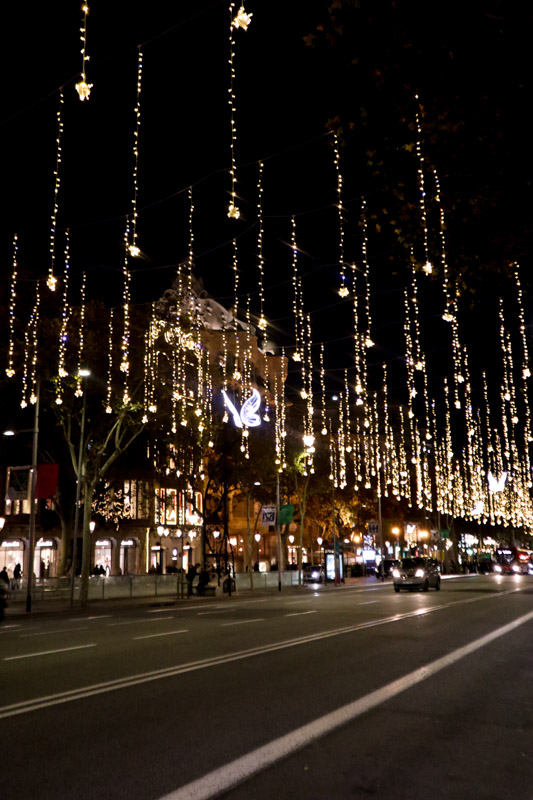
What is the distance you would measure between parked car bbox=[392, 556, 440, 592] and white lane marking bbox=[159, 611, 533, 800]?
25.3 metres

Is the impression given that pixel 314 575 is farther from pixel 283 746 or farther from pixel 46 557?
pixel 283 746

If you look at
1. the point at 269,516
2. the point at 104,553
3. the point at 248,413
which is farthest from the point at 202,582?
the point at 248,413

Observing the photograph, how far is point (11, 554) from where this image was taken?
45.8 m

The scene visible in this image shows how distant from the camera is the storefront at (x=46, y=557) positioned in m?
46.6

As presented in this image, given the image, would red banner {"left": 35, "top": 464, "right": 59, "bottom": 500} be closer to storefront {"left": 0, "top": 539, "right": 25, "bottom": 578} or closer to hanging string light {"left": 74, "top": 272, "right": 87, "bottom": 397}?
hanging string light {"left": 74, "top": 272, "right": 87, "bottom": 397}

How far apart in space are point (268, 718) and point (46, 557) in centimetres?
4466

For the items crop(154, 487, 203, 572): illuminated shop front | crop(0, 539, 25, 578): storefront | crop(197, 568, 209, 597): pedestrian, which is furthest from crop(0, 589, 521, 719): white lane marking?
crop(154, 487, 203, 572): illuminated shop front

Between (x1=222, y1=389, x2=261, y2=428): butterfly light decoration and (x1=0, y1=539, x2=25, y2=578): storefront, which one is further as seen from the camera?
(x1=222, y1=389, x2=261, y2=428): butterfly light decoration

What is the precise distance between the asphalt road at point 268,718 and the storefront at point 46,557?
1382 inches

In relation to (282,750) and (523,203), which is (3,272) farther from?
(282,750)

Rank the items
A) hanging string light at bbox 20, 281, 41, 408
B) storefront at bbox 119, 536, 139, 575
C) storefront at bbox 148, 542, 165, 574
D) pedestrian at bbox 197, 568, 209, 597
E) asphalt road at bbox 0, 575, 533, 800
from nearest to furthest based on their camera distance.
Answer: asphalt road at bbox 0, 575, 533, 800 → hanging string light at bbox 20, 281, 41, 408 → pedestrian at bbox 197, 568, 209, 597 → storefront at bbox 119, 536, 139, 575 → storefront at bbox 148, 542, 165, 574

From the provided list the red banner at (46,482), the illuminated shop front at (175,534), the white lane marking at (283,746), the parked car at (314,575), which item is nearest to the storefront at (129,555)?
the illuminated shop front at (175,534)

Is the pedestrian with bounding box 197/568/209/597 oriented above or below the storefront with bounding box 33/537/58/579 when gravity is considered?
below

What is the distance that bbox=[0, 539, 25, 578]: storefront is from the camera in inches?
1788
